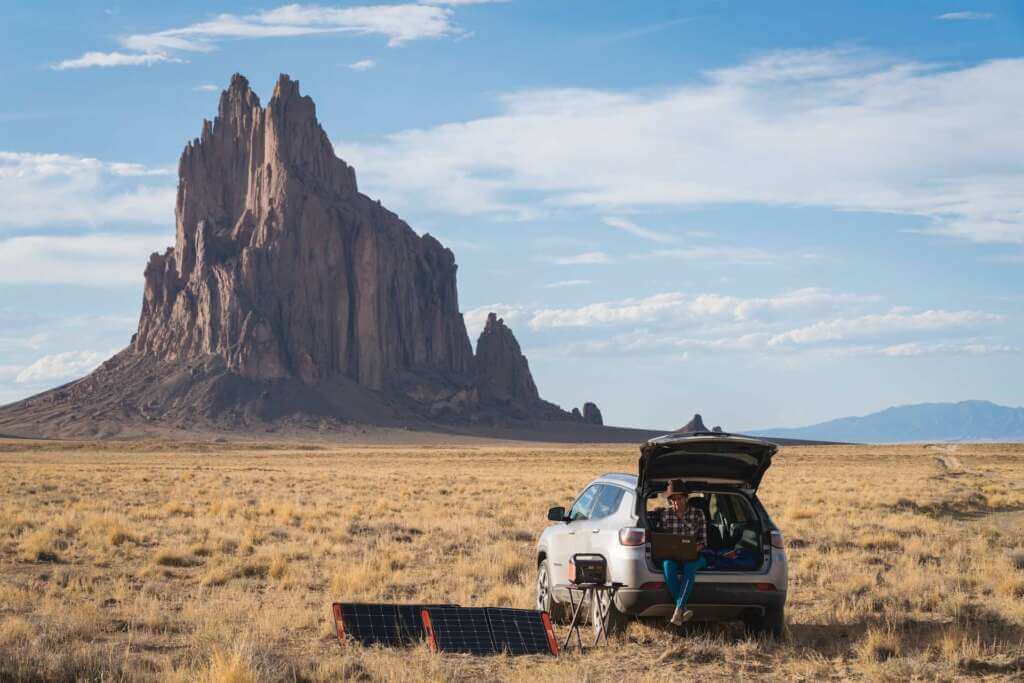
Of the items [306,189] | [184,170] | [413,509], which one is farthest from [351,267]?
[413,509]

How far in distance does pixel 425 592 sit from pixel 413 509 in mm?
13172

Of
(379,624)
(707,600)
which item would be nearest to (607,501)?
(707,600)

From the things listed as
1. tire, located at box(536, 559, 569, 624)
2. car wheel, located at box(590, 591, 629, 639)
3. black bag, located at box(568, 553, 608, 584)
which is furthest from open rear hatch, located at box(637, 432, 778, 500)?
tire, located at box(536, 559, 569, 624)

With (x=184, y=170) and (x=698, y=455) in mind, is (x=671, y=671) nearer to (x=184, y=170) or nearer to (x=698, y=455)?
(x=698, y=455)

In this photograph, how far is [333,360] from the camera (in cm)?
17738

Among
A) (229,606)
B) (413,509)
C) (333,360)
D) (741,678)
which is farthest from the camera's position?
(333,360)

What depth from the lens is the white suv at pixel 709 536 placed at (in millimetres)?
10461

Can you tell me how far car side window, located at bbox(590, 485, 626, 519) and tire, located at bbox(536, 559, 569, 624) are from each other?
1.11m

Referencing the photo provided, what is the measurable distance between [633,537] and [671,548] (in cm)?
39

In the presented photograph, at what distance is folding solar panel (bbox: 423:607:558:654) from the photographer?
1026cm

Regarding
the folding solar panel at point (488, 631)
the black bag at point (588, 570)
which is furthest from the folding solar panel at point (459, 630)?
the black bag at point (588, 570)

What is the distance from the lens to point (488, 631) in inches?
413

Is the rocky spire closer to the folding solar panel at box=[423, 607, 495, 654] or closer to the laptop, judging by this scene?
the folding solar panel at box=[423, 607, 495, 654]

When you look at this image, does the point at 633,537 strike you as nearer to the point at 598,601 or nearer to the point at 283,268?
the point at 598,601
